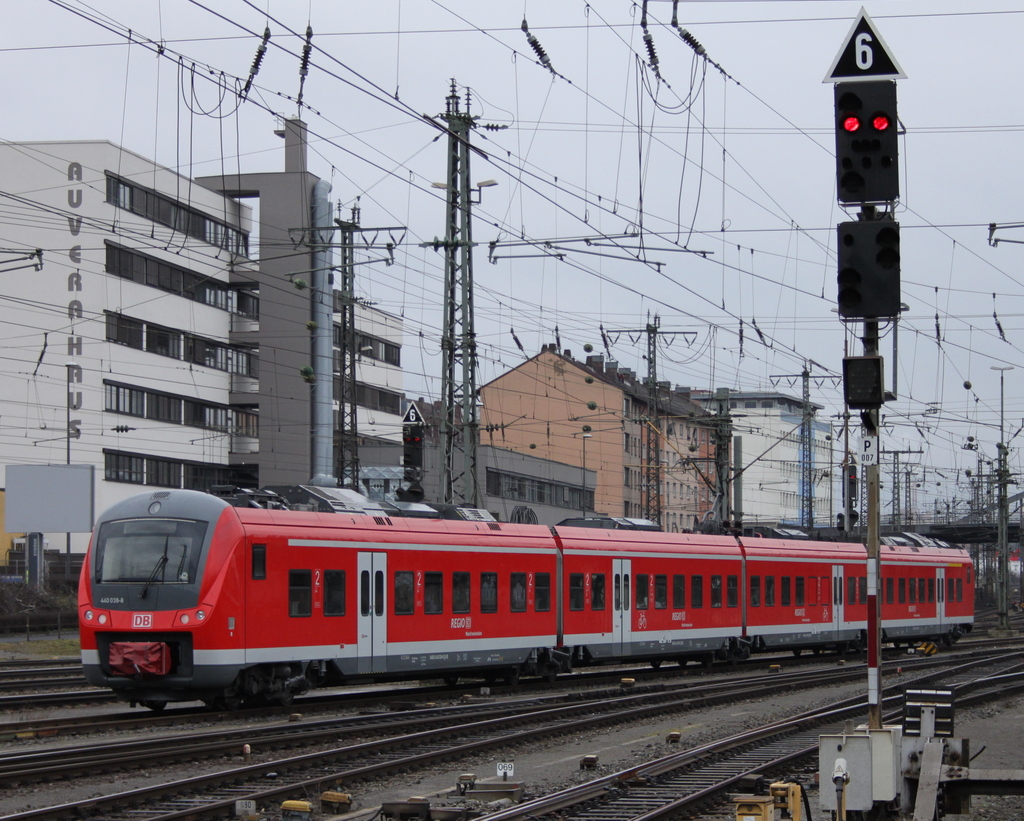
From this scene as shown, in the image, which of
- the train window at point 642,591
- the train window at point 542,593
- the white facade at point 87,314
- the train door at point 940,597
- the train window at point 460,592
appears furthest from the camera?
the white facade at point 87,314

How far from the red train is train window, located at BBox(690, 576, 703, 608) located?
1.8 inches

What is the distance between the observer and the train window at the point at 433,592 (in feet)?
78.4

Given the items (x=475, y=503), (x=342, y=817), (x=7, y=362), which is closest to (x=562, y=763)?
(x=342, y=817)

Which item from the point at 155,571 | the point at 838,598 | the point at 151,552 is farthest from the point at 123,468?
the point at 155,571

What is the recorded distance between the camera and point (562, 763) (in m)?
16.2

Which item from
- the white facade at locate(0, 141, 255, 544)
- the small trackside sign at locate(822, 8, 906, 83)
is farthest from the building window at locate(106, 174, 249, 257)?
the small trackside sign at locate(822, 8, 906, 83)

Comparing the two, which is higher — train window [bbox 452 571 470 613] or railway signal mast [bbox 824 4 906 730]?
railway signal mast [bbox 824 4 906 730]

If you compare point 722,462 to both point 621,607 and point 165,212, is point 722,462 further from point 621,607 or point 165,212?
point 165,212

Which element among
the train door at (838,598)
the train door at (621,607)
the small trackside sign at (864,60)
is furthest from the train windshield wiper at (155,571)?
the train door at (838,598)

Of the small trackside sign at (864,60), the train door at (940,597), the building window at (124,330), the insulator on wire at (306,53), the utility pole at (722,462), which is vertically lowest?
the train door at (940,597)

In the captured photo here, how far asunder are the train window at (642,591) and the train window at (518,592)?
178 inches

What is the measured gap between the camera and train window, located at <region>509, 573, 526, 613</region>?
2634 cm

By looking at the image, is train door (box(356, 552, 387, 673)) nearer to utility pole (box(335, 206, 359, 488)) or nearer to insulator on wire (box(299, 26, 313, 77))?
insulator on wire (box(299, 26, 313, 77))

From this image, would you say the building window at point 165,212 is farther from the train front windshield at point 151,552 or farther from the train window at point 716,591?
the train front windshield at point 151,552
